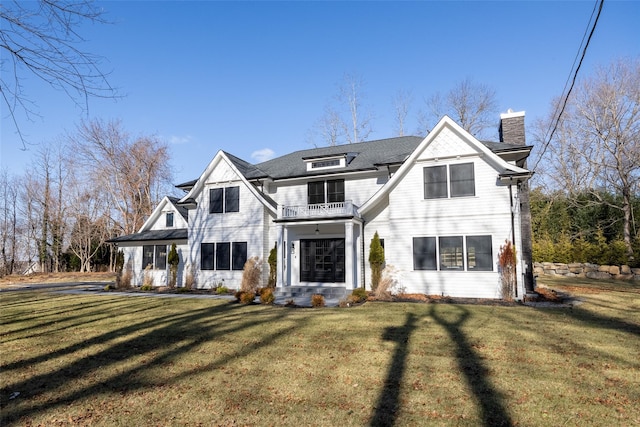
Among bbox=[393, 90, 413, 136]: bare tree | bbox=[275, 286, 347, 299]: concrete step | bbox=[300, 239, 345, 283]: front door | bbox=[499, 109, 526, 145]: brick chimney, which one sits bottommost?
bbox=[275, 286, 347, 299]: concrete step

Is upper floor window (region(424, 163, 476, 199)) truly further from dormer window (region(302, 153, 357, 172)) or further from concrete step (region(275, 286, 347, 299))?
concrete step (region(275, 286, 347, 299))

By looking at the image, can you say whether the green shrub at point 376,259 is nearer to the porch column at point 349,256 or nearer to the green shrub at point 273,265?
the porch column at point 349,256

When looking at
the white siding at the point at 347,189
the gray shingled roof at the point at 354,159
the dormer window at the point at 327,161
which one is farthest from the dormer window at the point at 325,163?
the white siding at the point at 347,189

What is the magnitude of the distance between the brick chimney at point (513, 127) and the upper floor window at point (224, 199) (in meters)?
13.6

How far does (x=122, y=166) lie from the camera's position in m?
33.6

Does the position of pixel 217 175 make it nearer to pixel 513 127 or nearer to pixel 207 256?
pixel 207 256

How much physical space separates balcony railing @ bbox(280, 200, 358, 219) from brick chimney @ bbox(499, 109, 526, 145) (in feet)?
26.8

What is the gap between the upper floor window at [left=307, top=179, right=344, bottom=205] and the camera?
17.2m

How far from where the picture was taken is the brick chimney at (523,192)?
48.0 ft

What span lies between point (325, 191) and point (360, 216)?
2.50 meters

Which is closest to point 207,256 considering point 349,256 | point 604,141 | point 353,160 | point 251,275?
point 251,275

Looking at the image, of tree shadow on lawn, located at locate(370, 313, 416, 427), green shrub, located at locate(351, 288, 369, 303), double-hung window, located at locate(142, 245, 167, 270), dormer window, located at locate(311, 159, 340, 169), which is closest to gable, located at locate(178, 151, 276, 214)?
dormer window, located at locate(311, 159, 340, 169)

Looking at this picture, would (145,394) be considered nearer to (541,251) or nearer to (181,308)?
(181,308)

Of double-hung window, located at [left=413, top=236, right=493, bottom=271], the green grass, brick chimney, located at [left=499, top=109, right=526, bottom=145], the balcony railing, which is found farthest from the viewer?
brick chimney, located at [left=499, top=109, right=526, bottom=145]
